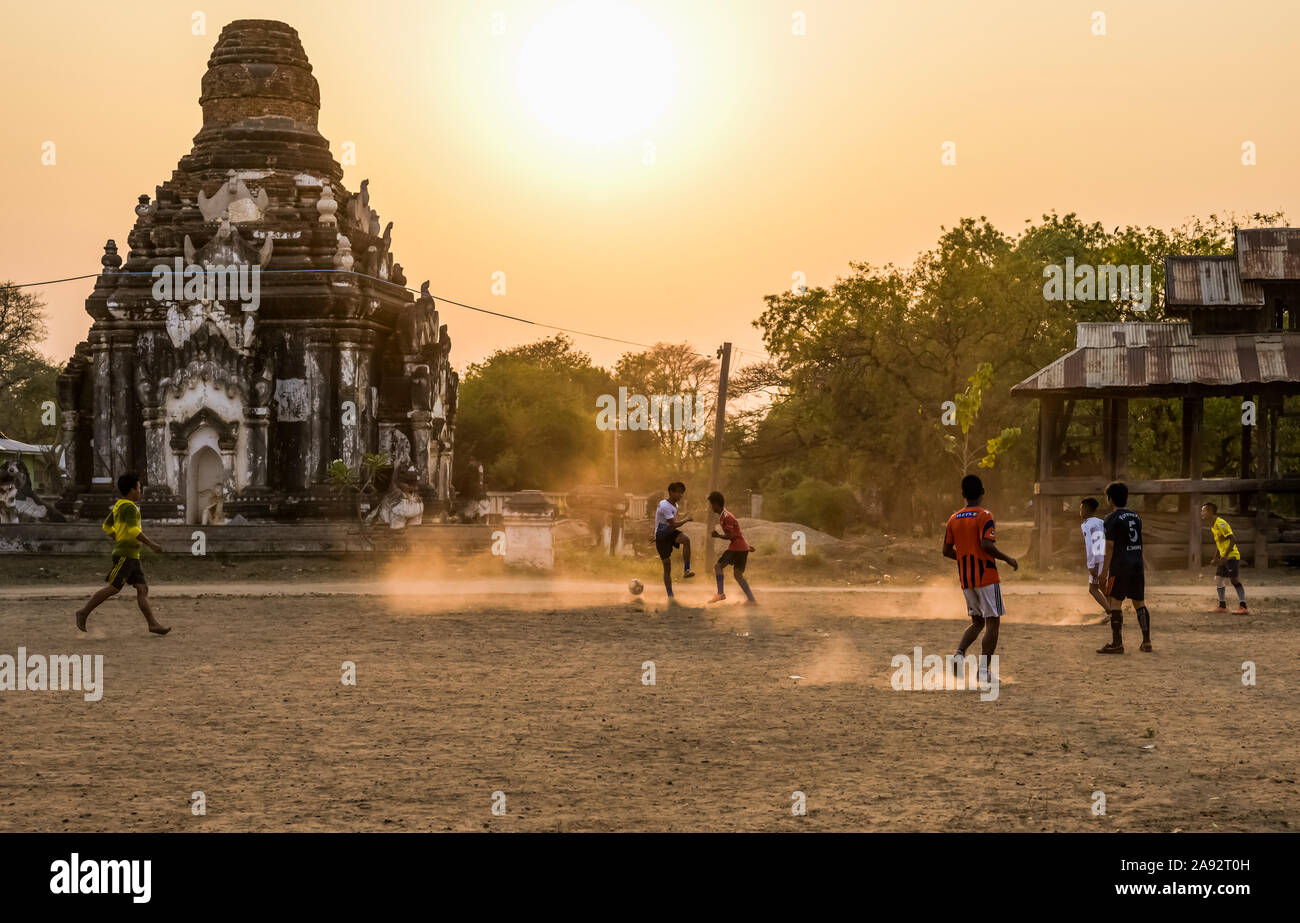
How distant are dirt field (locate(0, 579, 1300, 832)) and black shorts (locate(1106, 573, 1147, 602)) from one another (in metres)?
0.63

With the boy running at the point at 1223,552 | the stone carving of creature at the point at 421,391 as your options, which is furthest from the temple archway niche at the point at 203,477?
the boy running at the point at 1223,552

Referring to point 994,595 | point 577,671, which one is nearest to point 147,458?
point 577,671

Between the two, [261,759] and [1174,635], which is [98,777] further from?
[1174,635]

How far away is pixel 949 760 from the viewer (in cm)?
908

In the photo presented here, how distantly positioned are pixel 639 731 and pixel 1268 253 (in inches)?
958

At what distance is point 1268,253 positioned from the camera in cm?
3009

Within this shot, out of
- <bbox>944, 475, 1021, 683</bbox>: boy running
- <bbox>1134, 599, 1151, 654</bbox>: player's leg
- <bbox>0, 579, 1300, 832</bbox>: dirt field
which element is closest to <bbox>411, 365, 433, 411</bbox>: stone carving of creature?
<bbox>0, 579, 1300, 832</bbox>: dirt field

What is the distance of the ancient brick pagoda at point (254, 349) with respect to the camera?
2930 centimetres

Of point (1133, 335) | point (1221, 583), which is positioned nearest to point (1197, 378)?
point (1133, 335)

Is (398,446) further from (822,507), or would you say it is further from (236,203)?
(822,507)

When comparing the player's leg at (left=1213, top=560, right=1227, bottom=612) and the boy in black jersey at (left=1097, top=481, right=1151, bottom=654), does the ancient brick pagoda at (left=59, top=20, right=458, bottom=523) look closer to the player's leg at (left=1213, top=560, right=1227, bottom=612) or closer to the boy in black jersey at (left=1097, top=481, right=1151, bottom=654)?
the player's leg at (left=1213, top=560, right=1227, bottom=612)

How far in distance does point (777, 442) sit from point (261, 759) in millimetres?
41118

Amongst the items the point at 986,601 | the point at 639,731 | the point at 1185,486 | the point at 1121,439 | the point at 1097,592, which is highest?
the point at 1121,439

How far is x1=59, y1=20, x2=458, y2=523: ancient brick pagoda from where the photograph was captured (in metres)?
29.3
